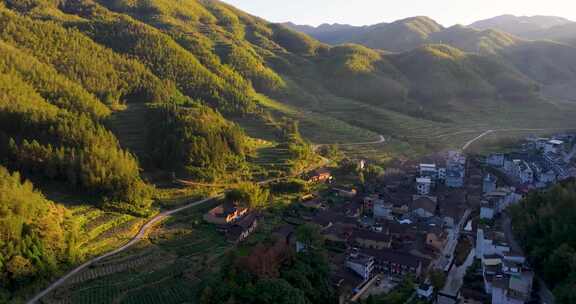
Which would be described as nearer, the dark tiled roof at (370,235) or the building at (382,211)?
the dark tiled roof at (370,235)

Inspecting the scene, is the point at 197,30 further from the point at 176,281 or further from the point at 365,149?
the point at 176,281

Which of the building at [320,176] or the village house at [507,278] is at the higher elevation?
the village house at [507,278]

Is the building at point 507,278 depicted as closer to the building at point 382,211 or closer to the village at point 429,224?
the village at point 429,224

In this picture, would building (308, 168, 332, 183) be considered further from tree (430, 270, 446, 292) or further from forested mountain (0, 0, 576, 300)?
tree (430, 270, 446, 292)

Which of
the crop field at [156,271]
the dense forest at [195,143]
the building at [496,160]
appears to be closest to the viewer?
the crop field at [156,271]

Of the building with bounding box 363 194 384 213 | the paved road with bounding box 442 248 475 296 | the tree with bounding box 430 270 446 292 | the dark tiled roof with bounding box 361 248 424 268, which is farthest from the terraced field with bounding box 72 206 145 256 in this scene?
the paved road with bounding box 442 248 475 296

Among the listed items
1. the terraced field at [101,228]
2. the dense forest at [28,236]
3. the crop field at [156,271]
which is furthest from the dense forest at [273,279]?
the terraced field at [101,228]

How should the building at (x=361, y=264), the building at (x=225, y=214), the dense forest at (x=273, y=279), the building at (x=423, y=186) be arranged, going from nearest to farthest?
the dense forest at (x=273, y=279) → the building at (x=361, y=264) → the building at (x=225, y=214) → the building at (x=423, y=186)
